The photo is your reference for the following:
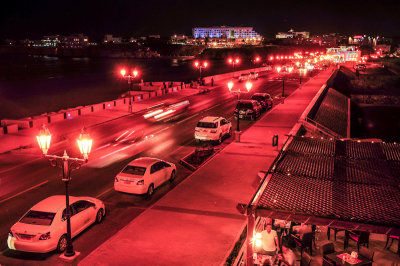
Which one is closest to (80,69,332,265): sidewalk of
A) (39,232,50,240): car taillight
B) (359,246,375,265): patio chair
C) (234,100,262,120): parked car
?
(39,232,50,240): car taillight

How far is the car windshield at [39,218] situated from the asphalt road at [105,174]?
3.08 feet

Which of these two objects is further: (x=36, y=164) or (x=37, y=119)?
(x=37, y=119)

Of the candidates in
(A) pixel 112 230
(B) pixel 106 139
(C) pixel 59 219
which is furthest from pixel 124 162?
(C) pixel 59 219

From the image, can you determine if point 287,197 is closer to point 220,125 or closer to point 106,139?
point 220,125

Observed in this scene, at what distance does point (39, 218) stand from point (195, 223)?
4.80m

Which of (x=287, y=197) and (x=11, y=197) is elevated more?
(x=287, y=197)

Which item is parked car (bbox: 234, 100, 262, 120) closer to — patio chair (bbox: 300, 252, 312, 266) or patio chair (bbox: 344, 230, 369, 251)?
patio chair (bbox: 344, 230, 369, 251)

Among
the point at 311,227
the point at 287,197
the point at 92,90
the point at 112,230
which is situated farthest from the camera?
the point at 92,90

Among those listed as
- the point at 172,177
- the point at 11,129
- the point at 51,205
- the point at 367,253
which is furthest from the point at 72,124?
the point at 367,253

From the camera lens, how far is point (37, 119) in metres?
31.2

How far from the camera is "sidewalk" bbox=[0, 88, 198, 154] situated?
25.4 meters

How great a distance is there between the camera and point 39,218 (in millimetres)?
11812

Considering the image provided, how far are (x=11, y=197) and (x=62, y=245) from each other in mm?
5684

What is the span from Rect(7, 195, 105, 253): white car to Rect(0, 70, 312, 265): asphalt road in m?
0.37
